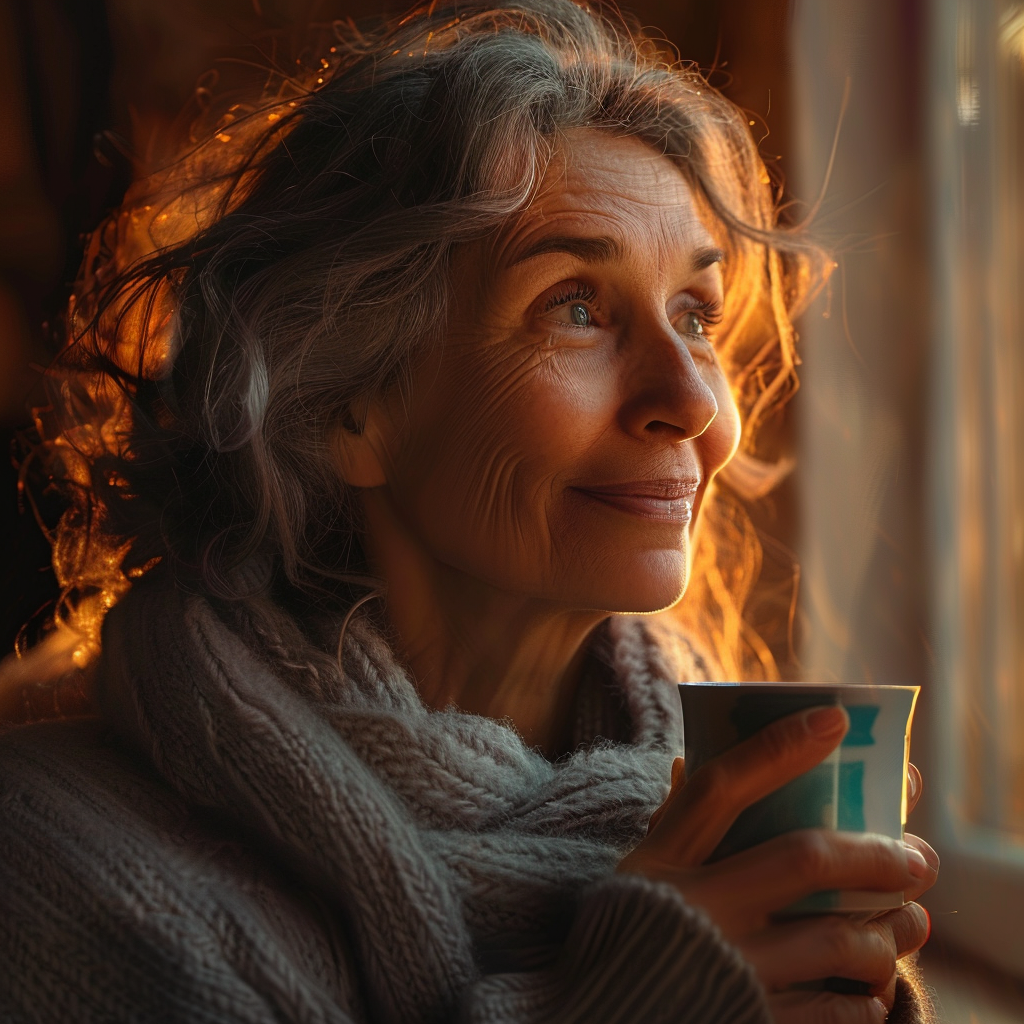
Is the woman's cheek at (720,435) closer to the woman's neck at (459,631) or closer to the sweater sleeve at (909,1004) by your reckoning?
the woman's neck at (459,631)

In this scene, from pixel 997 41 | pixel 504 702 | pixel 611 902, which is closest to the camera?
pixel 611 902

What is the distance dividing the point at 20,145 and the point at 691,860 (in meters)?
0.64

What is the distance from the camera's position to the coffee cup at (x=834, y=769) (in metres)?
0.41

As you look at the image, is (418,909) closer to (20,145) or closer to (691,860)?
(691,860)

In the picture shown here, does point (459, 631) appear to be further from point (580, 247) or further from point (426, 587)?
point (580, 247)

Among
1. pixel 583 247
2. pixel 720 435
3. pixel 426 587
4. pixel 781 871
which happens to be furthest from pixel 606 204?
pixel 781 871

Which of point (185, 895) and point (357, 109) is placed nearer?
point (185, 895)

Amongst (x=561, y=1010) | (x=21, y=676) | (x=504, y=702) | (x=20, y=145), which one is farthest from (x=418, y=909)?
(x=20, y=145)

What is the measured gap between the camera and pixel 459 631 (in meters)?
0.66

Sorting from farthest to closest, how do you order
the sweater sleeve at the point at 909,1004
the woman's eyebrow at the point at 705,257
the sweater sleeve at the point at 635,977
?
1. the woman's eyebrow at the point at 705,257
2. the sweater sleeve at the point at 909,1004
3. the sweater sleeve at the point at 635,977

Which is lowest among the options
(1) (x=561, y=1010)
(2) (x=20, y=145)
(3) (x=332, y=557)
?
(1) (x=561, y=1010)

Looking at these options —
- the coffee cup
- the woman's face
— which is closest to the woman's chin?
the woman's face

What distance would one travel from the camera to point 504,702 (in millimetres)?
668

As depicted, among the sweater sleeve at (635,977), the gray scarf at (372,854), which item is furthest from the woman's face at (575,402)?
the sweater sleeve at (635,977)
